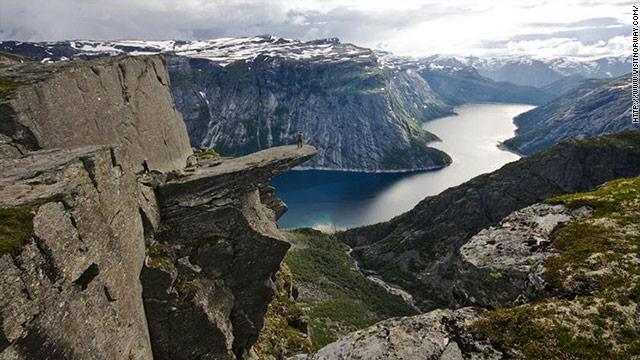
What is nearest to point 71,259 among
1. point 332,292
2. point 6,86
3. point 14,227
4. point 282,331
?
point 14,227

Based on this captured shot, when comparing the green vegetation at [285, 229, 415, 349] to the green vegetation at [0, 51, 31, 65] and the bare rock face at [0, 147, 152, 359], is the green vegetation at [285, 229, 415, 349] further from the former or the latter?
the green vegetation at [0, 51, 31, 65]

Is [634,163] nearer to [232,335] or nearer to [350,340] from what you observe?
[232,335]

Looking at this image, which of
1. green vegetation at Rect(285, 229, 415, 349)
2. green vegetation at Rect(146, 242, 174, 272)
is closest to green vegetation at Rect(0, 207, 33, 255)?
green vegetation at Rect(146, 242, 174, 272)

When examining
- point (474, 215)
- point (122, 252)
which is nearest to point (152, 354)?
point (122, 252)

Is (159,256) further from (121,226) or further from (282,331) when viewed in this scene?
(282,331)

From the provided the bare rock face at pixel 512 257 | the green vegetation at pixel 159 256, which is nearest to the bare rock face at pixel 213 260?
the green vegetation at pixel 159 256

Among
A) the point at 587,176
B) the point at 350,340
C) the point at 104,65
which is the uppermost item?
the point at 104,65
